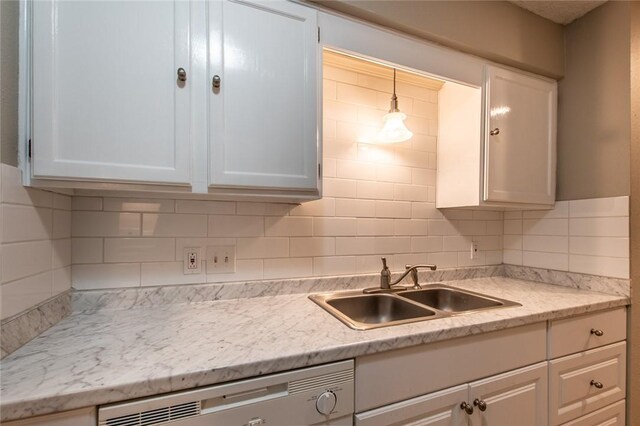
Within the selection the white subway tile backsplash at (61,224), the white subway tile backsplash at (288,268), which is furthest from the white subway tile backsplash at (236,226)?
the white subway tile backsplash at (61,224)

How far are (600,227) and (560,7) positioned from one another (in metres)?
1.19

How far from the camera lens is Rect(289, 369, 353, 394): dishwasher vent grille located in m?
0.79

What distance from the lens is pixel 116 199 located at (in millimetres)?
1164

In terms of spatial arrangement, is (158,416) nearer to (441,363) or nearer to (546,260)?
(441,363)

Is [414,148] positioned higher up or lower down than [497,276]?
higher up

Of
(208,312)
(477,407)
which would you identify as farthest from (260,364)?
(477,407)

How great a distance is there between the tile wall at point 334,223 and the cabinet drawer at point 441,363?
0.63m

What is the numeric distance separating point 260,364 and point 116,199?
2.89 ft

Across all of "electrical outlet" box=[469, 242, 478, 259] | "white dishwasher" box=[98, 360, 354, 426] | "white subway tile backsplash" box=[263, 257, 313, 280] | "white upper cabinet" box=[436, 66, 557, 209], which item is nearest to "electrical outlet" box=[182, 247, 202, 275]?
"white subway tile backsplash" box=[263, 257, 313, 280]

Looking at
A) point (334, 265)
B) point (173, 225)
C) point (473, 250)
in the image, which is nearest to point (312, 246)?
point (334, 265)

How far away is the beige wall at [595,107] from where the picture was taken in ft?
4.87

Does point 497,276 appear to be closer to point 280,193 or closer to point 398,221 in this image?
point 398,221

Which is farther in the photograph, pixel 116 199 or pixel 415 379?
pixel 116 199

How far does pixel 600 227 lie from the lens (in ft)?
5.07
